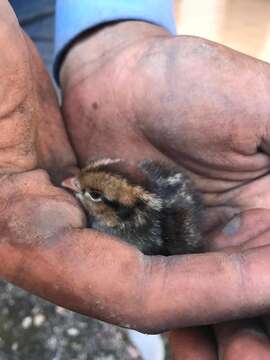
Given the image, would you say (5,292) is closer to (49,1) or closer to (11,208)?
(11,208)

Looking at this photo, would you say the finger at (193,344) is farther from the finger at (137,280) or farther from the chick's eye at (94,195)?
the chick's eye at (94,195)

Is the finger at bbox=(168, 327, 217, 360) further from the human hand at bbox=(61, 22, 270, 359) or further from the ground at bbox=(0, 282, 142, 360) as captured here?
the ground at bbox=(0, 282, 142, 360)

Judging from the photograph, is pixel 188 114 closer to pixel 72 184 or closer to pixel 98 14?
pixel 72 184

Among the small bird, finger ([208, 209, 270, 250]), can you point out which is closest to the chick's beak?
the small bird

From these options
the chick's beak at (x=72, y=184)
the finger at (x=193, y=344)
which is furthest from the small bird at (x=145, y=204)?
the finger at (x=193, y=344)

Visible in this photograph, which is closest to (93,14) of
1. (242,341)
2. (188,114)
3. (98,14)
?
(98,14)
